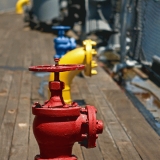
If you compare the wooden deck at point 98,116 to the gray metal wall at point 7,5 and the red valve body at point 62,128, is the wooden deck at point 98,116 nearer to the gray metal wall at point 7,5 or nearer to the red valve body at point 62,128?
the red valve body at point 62,128

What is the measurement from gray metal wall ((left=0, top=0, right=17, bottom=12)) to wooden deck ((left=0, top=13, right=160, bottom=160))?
38.5ft

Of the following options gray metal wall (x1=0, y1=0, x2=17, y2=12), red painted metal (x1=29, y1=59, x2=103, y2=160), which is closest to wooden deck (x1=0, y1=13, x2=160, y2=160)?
red painted metal (x1=29, y1=59, x2=103, y2=160)

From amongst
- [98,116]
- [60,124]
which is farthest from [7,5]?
[60,124]

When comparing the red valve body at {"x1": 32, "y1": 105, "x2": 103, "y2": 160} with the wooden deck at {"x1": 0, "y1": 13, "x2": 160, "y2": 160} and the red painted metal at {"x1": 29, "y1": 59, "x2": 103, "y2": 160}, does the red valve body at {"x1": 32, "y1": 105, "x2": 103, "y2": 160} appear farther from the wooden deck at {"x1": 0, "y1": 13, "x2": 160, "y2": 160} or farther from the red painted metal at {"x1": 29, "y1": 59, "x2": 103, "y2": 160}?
the wooden deck at {"x1": 0, "y1": 13, "x2": 160, "y2": 160}

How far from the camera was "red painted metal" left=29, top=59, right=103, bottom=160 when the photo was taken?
8.80 ft

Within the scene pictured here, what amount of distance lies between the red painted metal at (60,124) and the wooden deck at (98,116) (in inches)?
29.1

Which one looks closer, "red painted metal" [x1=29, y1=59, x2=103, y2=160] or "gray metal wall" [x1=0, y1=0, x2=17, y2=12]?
"red painted metal" [x1=29, y1=59, x2=103, y2=160]

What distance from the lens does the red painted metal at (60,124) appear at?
2.68 m

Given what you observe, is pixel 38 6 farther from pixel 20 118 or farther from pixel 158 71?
pixel 20 118

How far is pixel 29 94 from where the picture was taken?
562cm

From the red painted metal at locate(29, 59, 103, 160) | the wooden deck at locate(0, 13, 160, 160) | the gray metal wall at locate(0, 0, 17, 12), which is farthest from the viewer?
the gray metal wall at locate(0, 0, 17, 12)

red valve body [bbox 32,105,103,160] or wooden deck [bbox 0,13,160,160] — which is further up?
red valve body [bbox 32,105,103,160]

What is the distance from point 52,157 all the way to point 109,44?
692 centimetres

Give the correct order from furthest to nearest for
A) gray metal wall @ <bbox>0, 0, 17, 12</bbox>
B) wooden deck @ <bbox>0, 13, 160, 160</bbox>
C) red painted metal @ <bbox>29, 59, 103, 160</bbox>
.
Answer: gray metal wall @ <bbox>0, 0, 17, 12</bbox>
wooden deck @ <bbox>0, 13, 160, 160</bbox>
red painted metal @ <bbox>29, 59, 103, 160</bbox>
